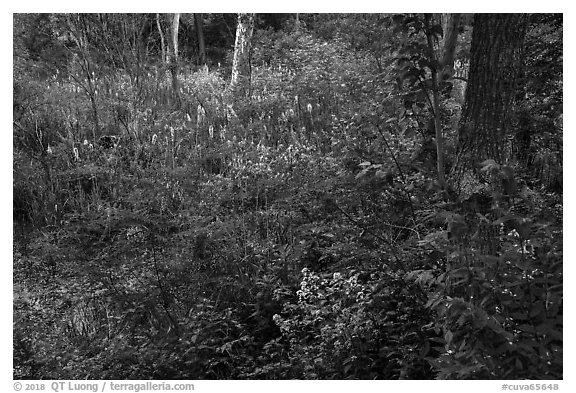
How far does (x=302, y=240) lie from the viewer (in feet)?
15.8

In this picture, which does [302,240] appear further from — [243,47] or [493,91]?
[243,47]

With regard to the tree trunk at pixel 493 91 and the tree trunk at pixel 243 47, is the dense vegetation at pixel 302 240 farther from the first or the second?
the tree trunk at pixel 243 47

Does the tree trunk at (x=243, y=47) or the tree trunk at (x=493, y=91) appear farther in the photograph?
the tree trunk at (x=243, y=47)

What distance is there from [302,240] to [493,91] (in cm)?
204

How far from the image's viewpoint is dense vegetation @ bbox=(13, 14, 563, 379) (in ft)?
9.96

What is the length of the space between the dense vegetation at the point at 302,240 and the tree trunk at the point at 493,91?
1.8 inches

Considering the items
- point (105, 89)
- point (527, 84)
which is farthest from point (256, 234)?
point (105, 89)

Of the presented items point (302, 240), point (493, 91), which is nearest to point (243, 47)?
point (302, 240)

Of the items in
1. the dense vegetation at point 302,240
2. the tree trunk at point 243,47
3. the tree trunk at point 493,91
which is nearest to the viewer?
the dense vegetation at point 302,240

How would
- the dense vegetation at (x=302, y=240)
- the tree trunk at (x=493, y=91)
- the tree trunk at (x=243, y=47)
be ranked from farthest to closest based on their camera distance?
the tree trunk at (x=243, y=47) < the tree trunk at (x=493, y=91) < the dense vegetation at (x=302, y=240)

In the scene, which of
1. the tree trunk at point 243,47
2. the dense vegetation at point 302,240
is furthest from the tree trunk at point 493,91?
the tree trunk at point 243,47

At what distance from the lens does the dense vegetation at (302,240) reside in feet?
9.96

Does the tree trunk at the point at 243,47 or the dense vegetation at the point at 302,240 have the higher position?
the tree trunk at the point at 243,47

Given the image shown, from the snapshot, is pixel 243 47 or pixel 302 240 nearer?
pixel 302 240
